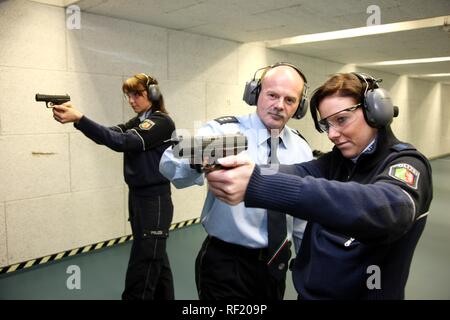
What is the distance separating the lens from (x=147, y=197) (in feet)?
7.75

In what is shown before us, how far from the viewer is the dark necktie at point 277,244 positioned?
1.47 metres

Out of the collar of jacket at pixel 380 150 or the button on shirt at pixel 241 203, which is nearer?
the collar of jacket at pixel 380 150

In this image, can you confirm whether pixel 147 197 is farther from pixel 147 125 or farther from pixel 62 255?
pixel 62 255

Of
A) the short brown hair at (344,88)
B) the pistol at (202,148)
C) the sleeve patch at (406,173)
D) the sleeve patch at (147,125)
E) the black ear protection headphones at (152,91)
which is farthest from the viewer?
the black ear protection headphones at (152,91)

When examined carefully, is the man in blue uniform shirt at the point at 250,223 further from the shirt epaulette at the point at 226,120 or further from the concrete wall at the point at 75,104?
the concrete wall at the point at 75,104

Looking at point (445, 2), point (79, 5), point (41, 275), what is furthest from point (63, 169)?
Answer: point (445, 2)

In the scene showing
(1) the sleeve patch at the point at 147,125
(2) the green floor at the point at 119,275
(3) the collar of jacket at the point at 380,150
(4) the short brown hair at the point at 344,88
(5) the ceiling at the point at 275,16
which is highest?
(5) the ceiling at the point at 275,16

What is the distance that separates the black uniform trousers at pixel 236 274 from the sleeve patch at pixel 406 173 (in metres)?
0.78

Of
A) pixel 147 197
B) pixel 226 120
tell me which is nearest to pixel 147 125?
pixel 147 197

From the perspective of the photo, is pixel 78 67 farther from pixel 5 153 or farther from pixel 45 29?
pixel 5 153

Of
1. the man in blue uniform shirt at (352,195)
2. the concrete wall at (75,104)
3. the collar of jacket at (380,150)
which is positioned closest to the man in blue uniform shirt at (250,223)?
the man in blue uniform shirt at (352,195)

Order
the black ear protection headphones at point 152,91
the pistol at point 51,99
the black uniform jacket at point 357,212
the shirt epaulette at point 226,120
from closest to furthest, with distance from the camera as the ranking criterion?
1. the black uniform jacket at point 357,212
2. the shirt epaulette at point 226,120
3. the pistol at point 51,99
4. the black ear protection headphones at point 152,91

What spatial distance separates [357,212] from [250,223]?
0.79 metres
